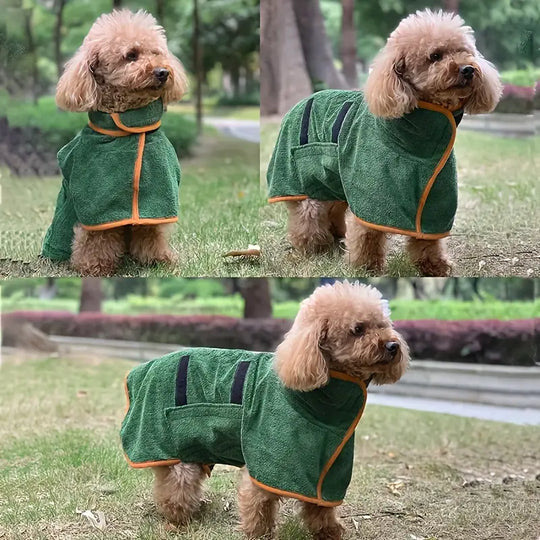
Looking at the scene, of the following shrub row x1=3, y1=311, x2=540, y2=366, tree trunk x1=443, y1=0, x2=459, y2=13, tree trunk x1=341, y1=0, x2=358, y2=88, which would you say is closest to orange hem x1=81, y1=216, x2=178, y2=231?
tree trunk x1=341, y1=0, x2=358, y2=88

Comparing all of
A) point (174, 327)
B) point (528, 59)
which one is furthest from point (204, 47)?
point (174, 327)

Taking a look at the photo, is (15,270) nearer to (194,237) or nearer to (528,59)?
(194,237)

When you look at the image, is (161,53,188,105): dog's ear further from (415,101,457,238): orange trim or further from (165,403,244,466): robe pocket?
(165,403,244,466): robe pocket

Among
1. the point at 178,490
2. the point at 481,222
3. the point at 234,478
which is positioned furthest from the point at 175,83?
the point at 234,478

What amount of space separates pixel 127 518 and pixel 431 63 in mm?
2076

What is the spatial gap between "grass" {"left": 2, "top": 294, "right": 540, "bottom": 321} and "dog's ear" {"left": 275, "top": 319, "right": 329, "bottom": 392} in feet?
6.36

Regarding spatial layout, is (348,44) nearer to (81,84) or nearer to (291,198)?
(291,198)

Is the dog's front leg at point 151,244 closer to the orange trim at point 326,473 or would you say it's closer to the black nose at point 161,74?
the black nose at point 161,74

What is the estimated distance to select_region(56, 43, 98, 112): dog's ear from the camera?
2.90 meters

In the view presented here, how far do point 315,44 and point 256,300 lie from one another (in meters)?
2.50

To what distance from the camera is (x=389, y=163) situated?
285cm

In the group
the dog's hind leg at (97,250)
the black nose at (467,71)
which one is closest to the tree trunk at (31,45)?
the dog's hind leg at (97,250)

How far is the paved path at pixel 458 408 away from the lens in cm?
477

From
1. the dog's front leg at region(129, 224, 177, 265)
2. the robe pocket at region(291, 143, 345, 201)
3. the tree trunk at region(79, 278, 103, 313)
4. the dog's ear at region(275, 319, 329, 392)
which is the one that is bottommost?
the tree trunk at region(79, 278, 103, 313)
